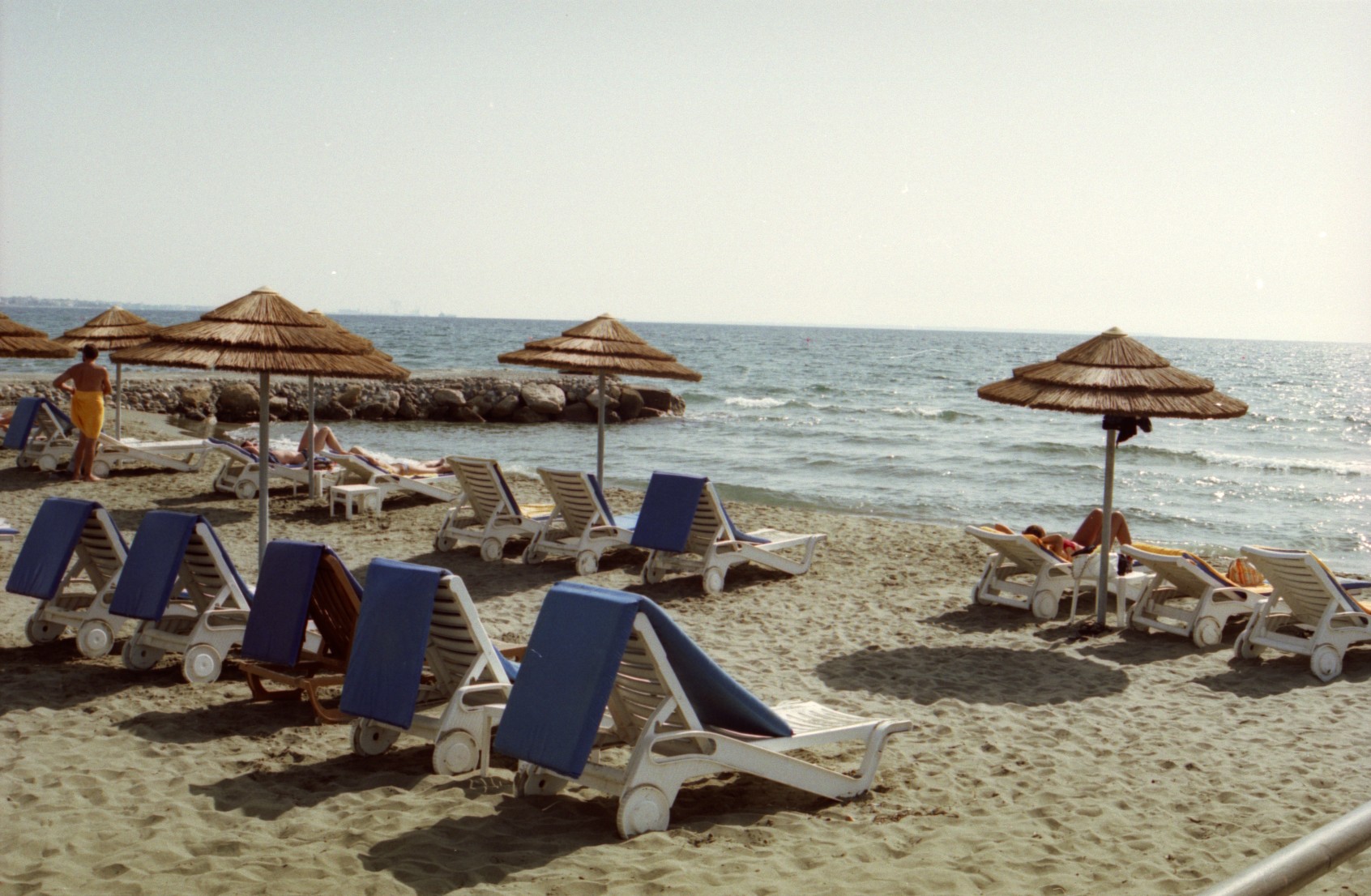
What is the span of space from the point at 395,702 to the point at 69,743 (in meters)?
1.63

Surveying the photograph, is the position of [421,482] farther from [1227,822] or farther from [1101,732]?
[1227,822]

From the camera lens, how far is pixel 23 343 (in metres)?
11.0

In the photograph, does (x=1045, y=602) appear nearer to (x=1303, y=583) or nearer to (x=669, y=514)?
(x=1303, y=583)

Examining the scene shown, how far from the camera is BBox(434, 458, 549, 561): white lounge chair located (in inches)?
411

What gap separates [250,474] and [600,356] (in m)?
4.77

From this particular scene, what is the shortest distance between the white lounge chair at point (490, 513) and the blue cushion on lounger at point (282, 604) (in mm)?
4615

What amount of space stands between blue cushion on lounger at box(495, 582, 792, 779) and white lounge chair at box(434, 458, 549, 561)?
6.00 metres

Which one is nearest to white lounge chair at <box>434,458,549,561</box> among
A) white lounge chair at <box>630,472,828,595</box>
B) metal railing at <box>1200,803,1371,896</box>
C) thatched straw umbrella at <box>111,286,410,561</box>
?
white lounge chair at <box>630,472,828,595</box>

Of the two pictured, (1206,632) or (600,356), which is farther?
(600,356)

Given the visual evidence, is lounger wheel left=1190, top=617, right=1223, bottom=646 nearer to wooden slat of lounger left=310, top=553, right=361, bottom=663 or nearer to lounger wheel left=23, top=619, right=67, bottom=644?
wooden slat of lounger left=310, top=553, right=361, bottom=663

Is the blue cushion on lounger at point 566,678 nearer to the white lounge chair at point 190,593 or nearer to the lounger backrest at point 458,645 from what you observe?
the lounger backrest at point 458,645

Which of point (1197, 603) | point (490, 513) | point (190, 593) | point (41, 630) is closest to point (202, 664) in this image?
point (190, 593)

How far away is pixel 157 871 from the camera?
394 centimetres

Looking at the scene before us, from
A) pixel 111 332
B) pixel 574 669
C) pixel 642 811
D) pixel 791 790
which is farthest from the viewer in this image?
pixel 111 332
